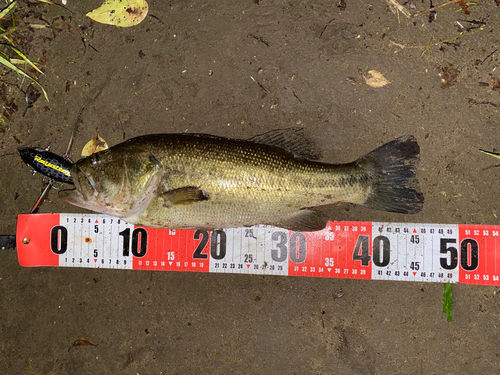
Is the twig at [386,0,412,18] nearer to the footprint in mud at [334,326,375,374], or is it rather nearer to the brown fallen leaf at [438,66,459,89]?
the brown fallen leaf at [438,66,459,89]

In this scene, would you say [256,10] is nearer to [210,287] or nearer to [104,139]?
[104,139]

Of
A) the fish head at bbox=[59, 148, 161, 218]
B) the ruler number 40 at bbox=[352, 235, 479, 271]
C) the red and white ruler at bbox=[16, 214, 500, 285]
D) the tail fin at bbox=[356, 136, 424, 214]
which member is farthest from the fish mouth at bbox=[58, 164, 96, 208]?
the ruler number 40 at bbox=[352, 235, 479, 271]

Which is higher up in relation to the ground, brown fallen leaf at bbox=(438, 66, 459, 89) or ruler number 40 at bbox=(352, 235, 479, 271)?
brown fallen leaf at bbox=(438, 66, 459, 89)

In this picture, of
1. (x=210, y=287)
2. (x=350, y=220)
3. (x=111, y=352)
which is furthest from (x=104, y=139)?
(x=350, y=220)

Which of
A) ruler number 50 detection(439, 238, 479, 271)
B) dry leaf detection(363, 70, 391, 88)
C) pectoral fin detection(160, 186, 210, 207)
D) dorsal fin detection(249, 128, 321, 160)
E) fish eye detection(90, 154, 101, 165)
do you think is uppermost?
dry leaf detection(363, 70, 391, 88)

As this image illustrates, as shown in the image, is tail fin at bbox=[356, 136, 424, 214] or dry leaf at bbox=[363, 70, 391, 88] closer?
tail fin at bbox=[356, 136, 424, 214]
